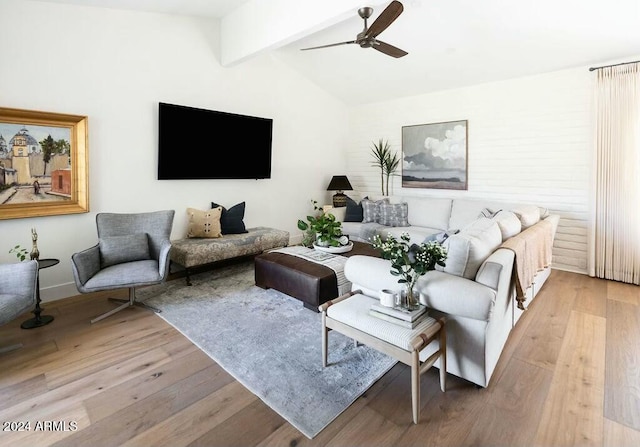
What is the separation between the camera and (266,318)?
3.14 metres

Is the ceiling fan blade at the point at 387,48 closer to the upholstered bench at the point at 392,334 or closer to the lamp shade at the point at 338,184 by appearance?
the upholstered bench at the point at 392,334

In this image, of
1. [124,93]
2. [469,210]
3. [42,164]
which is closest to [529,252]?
[469,210]

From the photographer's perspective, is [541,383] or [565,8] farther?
[565,8]

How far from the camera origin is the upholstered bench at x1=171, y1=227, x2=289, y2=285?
4.02m

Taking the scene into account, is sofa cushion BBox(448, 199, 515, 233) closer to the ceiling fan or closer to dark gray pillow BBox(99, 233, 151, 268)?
the ceiling fan

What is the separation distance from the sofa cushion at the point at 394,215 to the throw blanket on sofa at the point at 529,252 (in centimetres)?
210

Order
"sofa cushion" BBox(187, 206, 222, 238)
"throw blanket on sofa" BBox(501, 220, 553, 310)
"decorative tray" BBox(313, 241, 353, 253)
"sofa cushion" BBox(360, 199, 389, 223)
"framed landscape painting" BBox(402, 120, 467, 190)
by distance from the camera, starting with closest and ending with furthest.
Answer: "throw blanket on sofa" BBox(501, 220, 553, 310)
"decorative tray" BBox(313, 241, 353, 253)
"sofa cushion" BBox(187, 206, 222, 238)
"framed landscape painting" BBox(402, 120, 467, 190)
"sofa cushion" BBox(360, 199, 389, 223)

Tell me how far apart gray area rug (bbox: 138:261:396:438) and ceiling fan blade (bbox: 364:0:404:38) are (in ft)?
8.50

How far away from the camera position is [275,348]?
2623 millimetres

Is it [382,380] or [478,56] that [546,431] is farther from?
[478,56]


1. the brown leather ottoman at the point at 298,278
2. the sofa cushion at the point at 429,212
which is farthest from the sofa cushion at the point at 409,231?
the brown leather ottoman at the point at 298,278

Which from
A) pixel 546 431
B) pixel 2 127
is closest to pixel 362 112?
pixel 2 127

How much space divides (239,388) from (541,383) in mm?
1956

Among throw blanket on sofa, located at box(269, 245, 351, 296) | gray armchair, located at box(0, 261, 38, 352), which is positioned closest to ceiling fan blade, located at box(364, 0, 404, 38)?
throw blanket on sofa, located at box(269, 245, 351, 296)
